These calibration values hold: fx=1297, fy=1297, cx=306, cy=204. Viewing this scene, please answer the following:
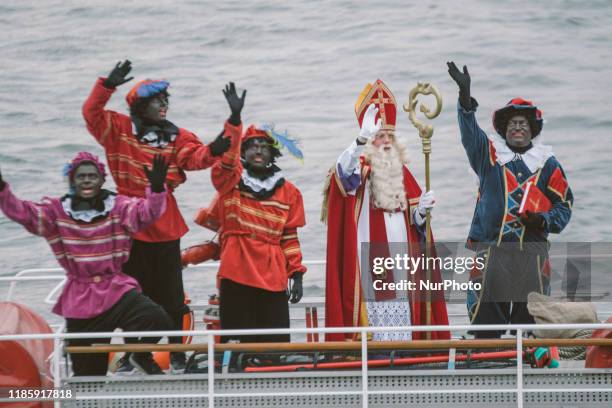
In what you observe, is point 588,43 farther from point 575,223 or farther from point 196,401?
point 196,401

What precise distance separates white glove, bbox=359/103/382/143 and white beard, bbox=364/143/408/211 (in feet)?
0.65

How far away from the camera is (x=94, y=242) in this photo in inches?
291

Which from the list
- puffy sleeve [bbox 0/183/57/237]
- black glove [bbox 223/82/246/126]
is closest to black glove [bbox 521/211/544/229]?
black glove [bbox 223/82/246/126]

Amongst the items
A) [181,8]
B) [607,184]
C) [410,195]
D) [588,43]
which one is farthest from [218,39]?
[410,195]

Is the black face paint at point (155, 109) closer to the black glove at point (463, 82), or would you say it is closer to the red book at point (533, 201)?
the black glove at point (463, 82)

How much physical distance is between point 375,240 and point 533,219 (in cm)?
102

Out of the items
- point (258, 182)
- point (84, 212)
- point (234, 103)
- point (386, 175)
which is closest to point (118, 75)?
point (234, 103)

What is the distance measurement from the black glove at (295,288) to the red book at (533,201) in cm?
146

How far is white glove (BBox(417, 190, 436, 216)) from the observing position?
8.11 m

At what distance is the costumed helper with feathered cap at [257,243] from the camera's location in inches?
317

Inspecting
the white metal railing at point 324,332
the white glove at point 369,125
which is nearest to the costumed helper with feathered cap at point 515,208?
the white glove at point 369,125

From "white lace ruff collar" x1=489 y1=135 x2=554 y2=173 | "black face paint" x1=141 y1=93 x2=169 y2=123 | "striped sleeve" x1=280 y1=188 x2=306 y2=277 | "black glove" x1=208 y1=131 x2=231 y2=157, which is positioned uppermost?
"black face paint" x1=141 y1=93 x2=169 y2=123

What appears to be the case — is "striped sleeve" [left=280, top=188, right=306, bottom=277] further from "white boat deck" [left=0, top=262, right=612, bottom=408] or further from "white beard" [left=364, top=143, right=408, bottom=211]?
"white boat deck" [left=0, top=262, right=612, bottom=408]

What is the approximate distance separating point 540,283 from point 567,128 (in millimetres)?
13013
